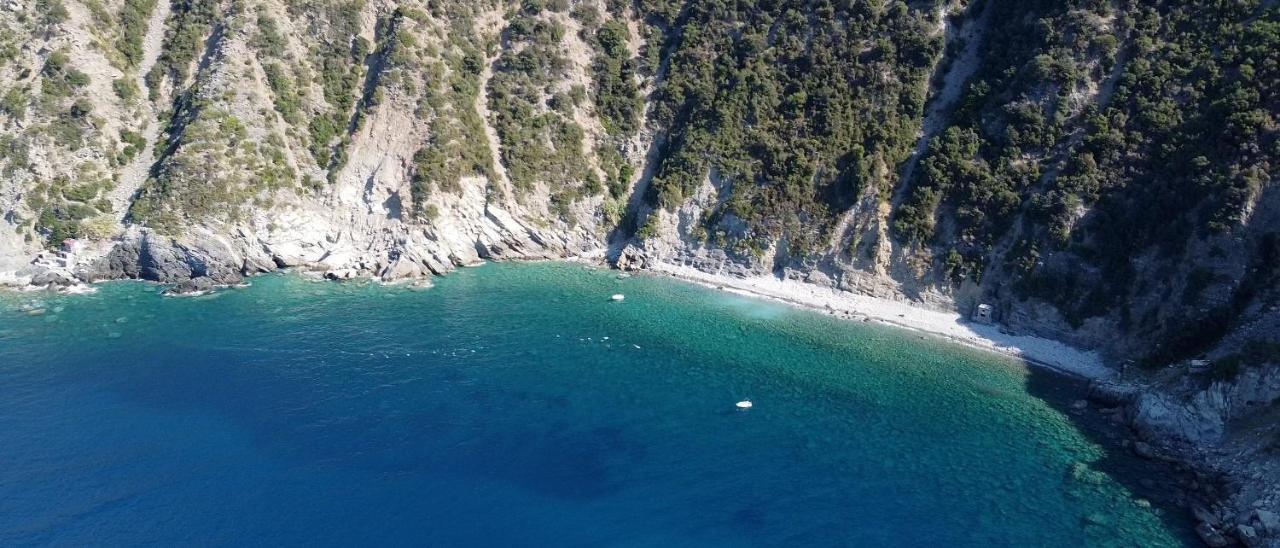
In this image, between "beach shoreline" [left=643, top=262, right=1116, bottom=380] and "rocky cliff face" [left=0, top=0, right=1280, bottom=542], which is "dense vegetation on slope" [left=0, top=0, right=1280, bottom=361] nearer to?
"rocky cliff face" [left=0, top=0, right=1280, bottom=542]

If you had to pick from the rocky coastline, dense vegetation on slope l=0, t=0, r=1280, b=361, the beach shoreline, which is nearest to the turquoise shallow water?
the beach shoreline

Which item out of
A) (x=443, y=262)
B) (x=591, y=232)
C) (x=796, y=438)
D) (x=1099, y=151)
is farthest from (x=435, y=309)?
(x=1099, y=151)

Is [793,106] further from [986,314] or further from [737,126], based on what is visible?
[986,314]

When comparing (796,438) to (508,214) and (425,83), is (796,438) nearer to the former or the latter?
(508,214)

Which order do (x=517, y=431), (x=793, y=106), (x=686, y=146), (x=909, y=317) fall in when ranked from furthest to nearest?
(x=686, y=146), (x=793, y=106), (x=909, y=317), (x=517, y=431)

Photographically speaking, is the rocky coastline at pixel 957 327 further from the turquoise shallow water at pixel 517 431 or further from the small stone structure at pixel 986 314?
the turquoise shallow water at pixel 517 431

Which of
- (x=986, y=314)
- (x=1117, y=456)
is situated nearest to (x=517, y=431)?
(x=1117, y=456)
